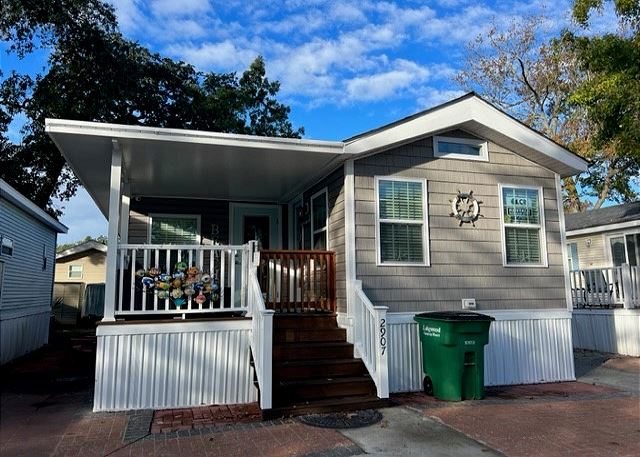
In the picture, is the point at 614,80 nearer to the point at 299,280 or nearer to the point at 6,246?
the point at 299,280

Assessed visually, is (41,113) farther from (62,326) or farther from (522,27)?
(522,27)

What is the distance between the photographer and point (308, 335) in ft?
20.7

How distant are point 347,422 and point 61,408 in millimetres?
3426

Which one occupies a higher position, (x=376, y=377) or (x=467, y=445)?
(x=376, y=377)

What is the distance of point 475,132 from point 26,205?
860cm

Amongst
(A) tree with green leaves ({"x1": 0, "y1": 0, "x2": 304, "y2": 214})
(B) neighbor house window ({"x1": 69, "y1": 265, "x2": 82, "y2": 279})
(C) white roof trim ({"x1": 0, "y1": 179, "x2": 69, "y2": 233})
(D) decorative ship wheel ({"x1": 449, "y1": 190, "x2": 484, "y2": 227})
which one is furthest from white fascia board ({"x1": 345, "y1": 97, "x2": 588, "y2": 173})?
(B) neighbor house window ({"x1": 69, "y1": 265, "x2": 82, "y2": 279})

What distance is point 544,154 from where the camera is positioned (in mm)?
7430

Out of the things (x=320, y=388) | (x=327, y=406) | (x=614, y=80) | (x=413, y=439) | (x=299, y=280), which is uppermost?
(x=614, y=80)

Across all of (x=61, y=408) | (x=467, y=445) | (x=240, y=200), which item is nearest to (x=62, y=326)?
(x=240, y=200)

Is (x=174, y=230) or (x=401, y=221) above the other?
(x=174, y=230)

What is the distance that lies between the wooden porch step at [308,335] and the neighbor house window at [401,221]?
116cm

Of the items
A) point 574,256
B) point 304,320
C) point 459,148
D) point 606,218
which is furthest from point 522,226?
point 574,256

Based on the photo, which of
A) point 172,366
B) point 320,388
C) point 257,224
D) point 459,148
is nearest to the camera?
point 320,388

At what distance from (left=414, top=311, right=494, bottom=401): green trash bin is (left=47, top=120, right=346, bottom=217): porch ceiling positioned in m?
2.62
